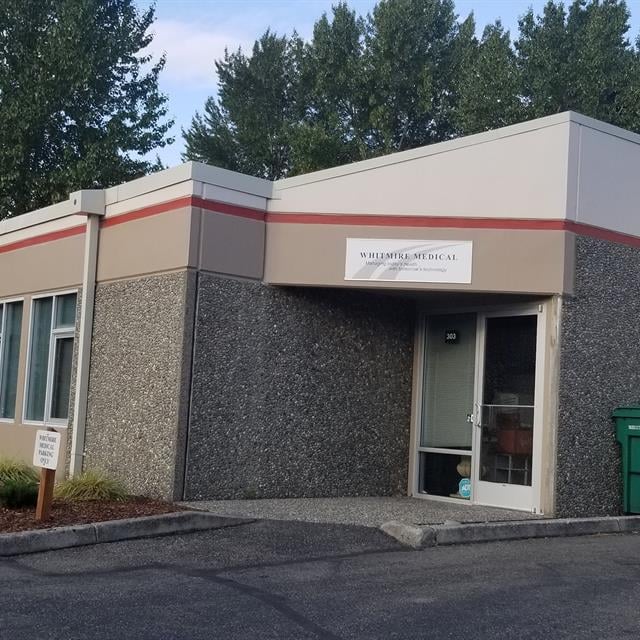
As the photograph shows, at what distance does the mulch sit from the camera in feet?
30.8

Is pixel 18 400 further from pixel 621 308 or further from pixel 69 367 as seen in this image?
pixel 621 308

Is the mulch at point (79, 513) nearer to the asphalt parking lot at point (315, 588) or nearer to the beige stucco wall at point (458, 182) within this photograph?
the asphalt parking lot at point (315, 588)

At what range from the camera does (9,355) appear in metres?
15.3

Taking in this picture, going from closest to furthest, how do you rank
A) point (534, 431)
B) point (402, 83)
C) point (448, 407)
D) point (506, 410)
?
1. point (534, 431)
2. point (506, 410)
3. point (448, 407)
4. point (402, 83)

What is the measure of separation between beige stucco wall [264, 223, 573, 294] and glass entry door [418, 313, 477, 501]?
3.98ft

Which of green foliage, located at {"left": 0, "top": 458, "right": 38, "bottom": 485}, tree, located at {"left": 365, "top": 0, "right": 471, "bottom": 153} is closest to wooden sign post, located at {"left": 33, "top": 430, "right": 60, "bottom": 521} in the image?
green foliage, located at {"left": 0, "top": 458, "right": 38, "bottom": 485}

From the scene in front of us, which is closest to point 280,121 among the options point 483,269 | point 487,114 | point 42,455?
point 487,114

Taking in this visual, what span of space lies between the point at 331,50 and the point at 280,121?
2834mm

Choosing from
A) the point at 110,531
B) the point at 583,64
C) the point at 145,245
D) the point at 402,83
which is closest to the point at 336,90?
the point at 402,83

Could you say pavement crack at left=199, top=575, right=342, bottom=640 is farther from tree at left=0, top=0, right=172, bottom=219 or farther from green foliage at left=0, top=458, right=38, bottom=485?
tree at left=0, top=0, right=172, bottom=219

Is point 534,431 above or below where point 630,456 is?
above

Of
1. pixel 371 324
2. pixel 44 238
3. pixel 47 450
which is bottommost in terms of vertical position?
pixel 47 450

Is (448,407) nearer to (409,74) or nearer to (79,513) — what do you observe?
(79,513)

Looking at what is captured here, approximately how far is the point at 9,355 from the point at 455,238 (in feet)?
23.8
